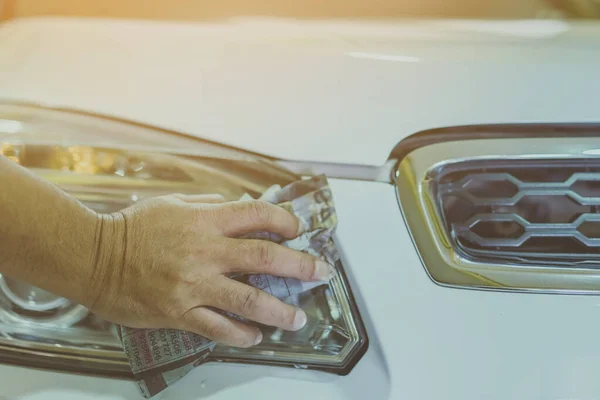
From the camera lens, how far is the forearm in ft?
2.69

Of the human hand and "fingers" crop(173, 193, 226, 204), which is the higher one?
"fingers" crop(173, 193, 226, 204)

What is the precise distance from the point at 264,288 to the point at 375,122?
29 cm

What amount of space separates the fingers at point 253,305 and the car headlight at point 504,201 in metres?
0.21

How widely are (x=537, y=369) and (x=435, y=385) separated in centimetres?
14

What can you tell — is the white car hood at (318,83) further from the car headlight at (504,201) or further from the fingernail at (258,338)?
the fingernail at (258,338)

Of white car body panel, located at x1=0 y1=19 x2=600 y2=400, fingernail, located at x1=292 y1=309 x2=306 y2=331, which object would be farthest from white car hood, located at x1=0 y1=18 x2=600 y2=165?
fingernail, located at x1=292 y1=309 x2=306 y2=331

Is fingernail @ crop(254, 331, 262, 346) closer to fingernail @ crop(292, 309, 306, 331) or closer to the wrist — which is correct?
fingernail @ crop(292, 309, 306, 331)

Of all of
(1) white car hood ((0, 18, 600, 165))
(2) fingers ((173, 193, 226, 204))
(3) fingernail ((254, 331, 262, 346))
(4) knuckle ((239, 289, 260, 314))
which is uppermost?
(1) white car hood ((0, 18, 600, 165))

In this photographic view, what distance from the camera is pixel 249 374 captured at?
33.4 inches

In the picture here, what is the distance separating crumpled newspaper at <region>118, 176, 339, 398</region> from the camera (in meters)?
0.84

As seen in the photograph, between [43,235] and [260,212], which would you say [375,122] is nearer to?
[260,212]

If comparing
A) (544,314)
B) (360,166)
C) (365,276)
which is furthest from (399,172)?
(544,314)

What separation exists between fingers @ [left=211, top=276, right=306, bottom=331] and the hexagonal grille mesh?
0.26 m

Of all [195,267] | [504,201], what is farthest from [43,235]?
[504,201]
